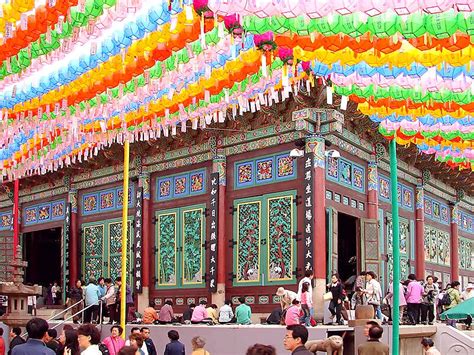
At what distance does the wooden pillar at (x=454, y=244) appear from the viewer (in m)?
24.7

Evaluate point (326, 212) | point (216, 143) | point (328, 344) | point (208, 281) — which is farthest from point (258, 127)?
point (328, 344)

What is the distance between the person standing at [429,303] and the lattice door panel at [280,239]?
119 inches

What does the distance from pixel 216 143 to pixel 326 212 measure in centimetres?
362

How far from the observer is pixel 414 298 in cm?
1683

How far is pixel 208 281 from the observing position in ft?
63.1

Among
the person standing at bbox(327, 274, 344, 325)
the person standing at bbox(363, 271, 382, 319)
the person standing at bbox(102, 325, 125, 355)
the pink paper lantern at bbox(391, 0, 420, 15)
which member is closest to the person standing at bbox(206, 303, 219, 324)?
the person standing at bbox(327, 274, 344, 325)

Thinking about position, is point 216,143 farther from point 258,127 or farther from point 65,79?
point 65,79

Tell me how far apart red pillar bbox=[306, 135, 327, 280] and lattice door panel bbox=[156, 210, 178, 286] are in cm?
485

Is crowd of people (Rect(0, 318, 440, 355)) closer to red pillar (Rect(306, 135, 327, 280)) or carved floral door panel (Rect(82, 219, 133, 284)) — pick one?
red pillar (Rect(306, 135, 327, 280))

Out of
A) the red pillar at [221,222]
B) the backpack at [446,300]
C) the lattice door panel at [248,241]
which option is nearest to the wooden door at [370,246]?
the backpack at [446,300]

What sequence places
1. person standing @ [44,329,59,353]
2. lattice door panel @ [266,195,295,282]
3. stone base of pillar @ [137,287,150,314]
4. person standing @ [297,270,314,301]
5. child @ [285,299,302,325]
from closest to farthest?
1. person standing @ [44,329,59,353]
2. child @ [285,299,302,325]
3. person standing @ [297,270,314,301]
4. lattice door panel @ [266,195,295,282]
5. stone base of pillar @ [137,287,150,314]

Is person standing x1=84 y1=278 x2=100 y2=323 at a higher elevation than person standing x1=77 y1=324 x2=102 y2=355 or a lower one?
lower

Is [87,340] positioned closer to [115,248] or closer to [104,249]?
[115,248]

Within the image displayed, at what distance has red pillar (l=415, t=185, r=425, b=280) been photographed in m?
22.0
